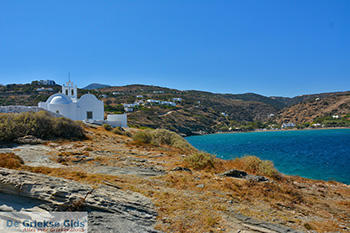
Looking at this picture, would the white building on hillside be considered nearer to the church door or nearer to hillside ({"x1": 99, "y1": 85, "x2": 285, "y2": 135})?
the church door

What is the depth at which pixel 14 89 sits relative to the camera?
8625 centimetres

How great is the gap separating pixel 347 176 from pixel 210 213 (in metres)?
18.9

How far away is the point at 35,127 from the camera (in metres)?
16.5

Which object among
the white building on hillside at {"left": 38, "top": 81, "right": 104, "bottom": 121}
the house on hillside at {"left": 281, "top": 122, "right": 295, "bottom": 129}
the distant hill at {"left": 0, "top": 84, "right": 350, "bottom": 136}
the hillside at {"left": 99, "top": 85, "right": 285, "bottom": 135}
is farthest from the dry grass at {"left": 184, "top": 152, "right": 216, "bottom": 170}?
the house on hillside at {"left": 281, "top": 122, "right": 295, "bottom": 129}

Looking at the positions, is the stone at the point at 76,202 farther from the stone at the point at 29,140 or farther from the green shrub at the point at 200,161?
the stone at the point at 29,140

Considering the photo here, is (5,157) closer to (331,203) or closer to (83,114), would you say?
(331,203)

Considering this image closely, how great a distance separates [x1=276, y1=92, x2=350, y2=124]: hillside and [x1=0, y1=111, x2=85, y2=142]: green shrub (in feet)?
387

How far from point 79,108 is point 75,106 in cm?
66

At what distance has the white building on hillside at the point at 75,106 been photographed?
30609mm

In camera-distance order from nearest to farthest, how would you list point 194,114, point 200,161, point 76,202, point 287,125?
point 76,202 < point 200,161 < point 194,114 < point 287,125

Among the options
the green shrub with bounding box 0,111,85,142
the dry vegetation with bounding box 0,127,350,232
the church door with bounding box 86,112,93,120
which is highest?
the church door with bounding box 86,112,93,120

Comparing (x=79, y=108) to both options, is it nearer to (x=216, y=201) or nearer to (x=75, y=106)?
(x=75, y=106)

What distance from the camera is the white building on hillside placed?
30609 mm

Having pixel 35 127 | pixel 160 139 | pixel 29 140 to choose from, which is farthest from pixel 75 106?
pixel 29 140
